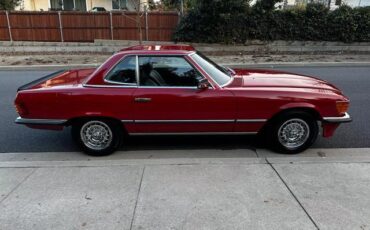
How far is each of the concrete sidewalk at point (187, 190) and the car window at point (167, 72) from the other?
3.27 ft

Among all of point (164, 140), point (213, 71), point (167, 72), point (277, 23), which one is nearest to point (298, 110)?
point (213, 71)

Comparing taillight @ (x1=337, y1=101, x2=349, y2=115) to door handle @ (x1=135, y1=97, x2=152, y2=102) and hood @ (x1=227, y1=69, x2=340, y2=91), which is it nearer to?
hood @ (x1=227, y1=69, x2=340, y2=91)

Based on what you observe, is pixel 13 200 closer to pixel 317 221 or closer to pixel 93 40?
pixel 317 221

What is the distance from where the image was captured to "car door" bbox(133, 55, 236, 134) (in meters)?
4.44

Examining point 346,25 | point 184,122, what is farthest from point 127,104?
point 346,25

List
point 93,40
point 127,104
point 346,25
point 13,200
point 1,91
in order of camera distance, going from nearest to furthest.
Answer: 1. point 13,200
2. point 127,104
3. point 1,91
4. point 346,25
5. point 93,40

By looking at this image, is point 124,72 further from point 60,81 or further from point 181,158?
point 181,158

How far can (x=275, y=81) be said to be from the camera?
4.81 meters

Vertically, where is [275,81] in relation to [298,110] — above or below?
above

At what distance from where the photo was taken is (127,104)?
14.6ft

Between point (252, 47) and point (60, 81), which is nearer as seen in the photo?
point (60, 81)

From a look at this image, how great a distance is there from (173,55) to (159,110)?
76cm

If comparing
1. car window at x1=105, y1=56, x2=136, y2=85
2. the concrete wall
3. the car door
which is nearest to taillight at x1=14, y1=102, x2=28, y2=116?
car window at x1=105, y1=56, x2=136, y2=85

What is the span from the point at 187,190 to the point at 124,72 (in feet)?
6.05
